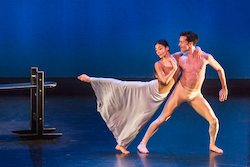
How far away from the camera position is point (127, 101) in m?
3.68

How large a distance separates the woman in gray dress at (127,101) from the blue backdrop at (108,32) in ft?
21.8

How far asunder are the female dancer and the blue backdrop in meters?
6.63

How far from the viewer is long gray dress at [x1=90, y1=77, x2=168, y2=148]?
3.63 m

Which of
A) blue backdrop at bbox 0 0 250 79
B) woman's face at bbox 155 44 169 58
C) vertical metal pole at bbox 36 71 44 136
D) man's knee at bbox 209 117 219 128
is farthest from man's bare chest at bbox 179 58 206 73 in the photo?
blue backdrop at bbox 0 0 250 79

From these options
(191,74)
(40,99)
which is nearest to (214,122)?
(191,74)

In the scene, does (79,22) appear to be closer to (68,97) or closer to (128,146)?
(68,97)

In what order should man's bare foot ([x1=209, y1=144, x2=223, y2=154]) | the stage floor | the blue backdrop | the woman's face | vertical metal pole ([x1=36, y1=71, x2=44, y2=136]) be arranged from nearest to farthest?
the stage floor → the woman's face → man's bare foot ([x1=209, y1=144, x2=223, y2=154]) → vertical metal pole ([x1=36, y1=71, x2=44, y2=136]) → the blue backdrop

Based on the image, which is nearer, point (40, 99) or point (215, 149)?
point (215, 149)

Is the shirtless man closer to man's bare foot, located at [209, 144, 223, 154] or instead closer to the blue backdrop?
man's bare foot, located at [209, 144, 223, 154]

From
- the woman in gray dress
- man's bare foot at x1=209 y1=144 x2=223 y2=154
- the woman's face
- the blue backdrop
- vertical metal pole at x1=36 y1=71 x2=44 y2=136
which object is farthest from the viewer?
the blue backdrop

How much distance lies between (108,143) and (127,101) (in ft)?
2.30

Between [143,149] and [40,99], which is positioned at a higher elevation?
[40,99]

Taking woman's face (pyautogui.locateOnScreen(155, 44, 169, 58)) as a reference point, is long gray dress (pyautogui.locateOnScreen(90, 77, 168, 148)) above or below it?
below

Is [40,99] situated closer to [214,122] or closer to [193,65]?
[193,65]
